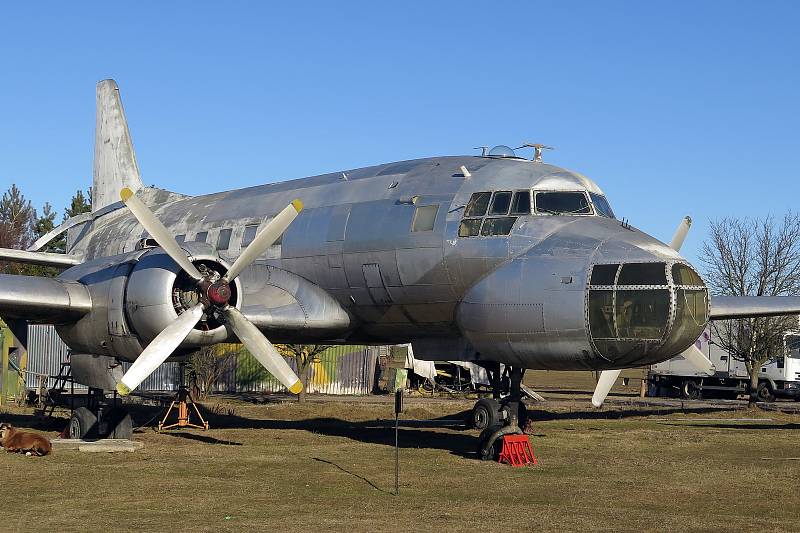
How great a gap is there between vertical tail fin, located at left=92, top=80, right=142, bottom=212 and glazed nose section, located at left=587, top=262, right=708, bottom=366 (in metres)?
16.2

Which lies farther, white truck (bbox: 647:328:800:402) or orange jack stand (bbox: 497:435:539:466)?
white truck (bbox: 647:328:800:402)

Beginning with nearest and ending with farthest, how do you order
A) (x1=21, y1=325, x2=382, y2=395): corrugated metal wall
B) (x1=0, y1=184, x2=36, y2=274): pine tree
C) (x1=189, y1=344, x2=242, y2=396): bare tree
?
1. (x1=189, y1=344, x2=242, y2=396): bare tree
2. (x1=21, y1=325, x2=382, y2=395): corrugated metal wall
3. (x1=0, y1=184, x2=36, y2=274): pine tree

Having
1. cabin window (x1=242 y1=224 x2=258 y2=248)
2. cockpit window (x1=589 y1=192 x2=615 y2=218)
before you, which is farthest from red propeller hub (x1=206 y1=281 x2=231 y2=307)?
cockpit window (x1=589 y1=192 x2=615 y2=218)

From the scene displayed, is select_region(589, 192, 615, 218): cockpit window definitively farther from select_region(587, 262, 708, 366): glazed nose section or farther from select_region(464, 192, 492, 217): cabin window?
select_region(587, 262, 708, 366): glazed nose section

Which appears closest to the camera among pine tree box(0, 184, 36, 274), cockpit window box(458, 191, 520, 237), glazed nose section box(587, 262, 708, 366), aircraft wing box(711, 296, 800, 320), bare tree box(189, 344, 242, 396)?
glazed nose section box(587, 262, 708, 366)

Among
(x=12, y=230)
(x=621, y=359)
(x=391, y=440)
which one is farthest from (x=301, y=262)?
(x=12, y=230)

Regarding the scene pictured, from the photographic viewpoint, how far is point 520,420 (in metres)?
19.4

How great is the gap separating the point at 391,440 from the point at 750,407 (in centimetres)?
1704

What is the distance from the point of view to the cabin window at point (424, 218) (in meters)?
16.6

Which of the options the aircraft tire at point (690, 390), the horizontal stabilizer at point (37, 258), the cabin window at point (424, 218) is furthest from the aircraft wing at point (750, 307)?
the aircraft tire at point (690, 390)

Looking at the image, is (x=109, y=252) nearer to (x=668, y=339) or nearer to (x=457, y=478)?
(x=457, y=478)

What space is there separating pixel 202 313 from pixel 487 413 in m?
5.68

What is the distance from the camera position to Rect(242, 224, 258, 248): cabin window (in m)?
19.9

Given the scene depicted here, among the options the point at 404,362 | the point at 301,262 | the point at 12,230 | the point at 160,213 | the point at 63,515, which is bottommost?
the point at 63,515
